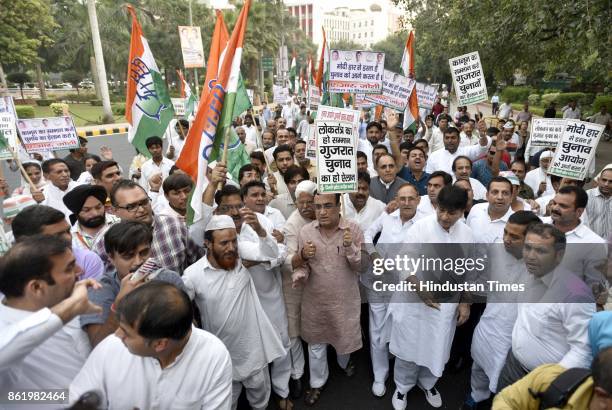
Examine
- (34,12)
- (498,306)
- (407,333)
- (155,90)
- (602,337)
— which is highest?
(34,12)

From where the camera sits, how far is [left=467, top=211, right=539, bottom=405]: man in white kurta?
2996 mm

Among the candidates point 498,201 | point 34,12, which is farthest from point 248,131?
point 34,12

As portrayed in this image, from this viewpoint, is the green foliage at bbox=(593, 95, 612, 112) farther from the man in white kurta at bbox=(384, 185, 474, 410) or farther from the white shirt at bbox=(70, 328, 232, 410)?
the white shirt at bbox=(70, 328, 232, 410)

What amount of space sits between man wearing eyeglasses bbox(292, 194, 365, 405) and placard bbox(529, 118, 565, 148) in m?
3.63

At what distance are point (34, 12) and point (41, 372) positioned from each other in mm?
25975

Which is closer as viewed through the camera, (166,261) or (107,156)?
(166,261)

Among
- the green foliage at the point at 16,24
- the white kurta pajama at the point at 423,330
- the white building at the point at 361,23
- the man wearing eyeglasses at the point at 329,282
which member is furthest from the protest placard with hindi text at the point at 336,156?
the white building at the point at 361,23

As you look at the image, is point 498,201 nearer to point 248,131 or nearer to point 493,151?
point 493,151

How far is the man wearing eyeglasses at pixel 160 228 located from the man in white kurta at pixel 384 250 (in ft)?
5.01

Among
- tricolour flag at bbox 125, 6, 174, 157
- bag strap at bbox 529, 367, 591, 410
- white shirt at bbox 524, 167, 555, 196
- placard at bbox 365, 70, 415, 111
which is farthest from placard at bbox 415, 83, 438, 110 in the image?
bag strap at bbox 529, 367, 591, 410

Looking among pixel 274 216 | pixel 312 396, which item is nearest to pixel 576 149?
pixel 274 216

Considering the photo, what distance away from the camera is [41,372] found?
1.88 meters

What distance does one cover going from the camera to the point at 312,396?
350 cm

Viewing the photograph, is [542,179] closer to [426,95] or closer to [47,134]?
[426,95]
